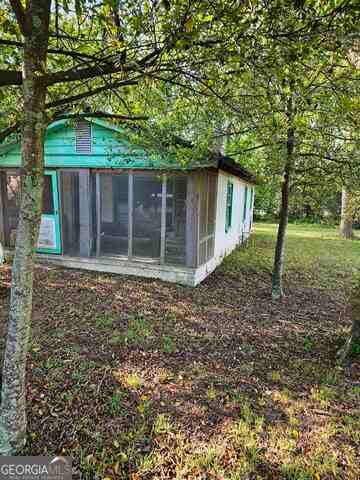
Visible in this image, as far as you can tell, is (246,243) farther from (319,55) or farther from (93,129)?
(319,55)

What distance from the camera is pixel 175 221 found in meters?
6.57

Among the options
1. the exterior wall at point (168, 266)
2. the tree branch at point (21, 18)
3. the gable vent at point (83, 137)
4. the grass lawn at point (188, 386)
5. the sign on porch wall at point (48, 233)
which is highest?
the gable vent at point (83, 137)

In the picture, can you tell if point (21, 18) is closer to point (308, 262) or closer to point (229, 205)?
point (229, 205)

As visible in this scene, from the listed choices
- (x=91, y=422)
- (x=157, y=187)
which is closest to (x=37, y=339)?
(x=91, y=422)

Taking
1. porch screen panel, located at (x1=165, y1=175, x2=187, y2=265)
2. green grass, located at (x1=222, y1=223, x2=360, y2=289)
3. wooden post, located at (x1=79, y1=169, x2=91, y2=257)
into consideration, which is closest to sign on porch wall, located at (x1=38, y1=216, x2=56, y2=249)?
wooden post, located at (x1=79, y1=169, x2=91, y2=257)

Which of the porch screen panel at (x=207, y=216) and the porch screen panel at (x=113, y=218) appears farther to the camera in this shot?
the porch screen panel at (x=113, y=218)

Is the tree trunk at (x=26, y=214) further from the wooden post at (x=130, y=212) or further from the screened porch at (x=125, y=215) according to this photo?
the wooden post at (x=130, y=212)

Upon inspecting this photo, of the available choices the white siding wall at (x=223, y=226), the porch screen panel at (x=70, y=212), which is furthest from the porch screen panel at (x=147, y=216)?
the porch screen panel at (x=70, y=212)

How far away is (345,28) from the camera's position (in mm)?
1970

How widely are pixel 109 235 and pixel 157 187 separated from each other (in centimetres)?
173

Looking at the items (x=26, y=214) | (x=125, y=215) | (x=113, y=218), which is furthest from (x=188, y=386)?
(x=113, y=218)

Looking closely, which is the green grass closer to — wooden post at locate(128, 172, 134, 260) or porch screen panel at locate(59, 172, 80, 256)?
wooden post at locate(128, 172, 134, 260)

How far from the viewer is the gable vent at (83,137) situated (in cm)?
656

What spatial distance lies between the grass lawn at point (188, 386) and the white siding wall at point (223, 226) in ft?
5.63
